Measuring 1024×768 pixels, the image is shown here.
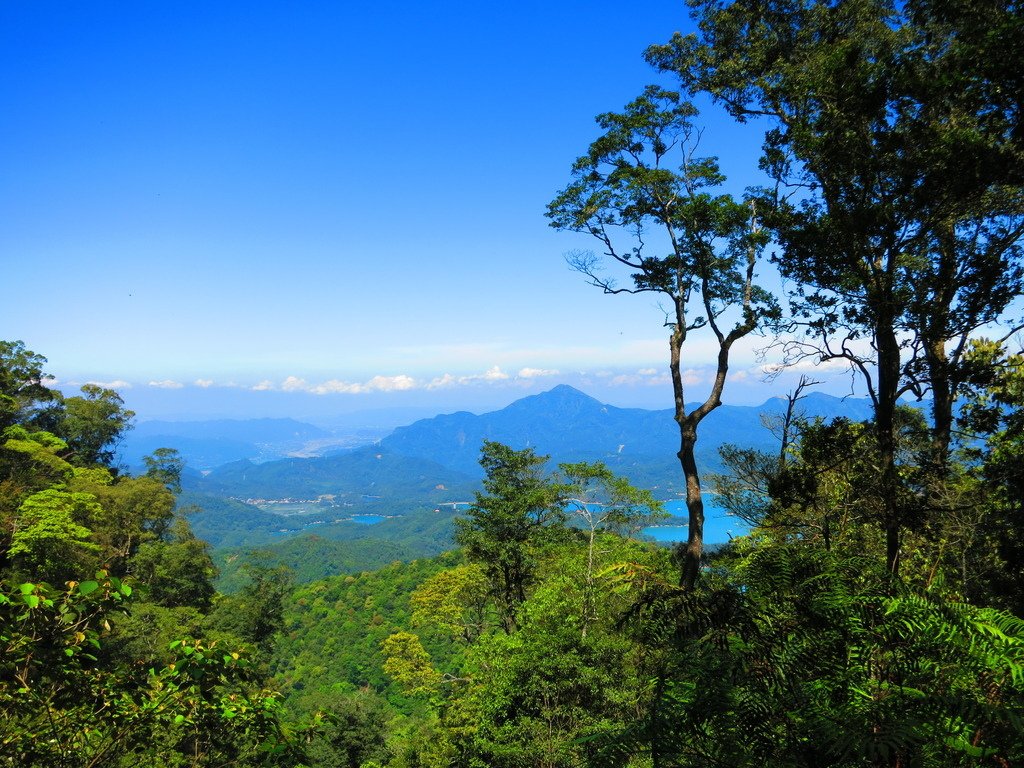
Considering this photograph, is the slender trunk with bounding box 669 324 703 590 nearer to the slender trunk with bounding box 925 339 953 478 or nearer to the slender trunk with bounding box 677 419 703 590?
the slender trunk with bounding box 677 419 703 590

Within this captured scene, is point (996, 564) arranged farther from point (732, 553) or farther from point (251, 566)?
point (251, 566)

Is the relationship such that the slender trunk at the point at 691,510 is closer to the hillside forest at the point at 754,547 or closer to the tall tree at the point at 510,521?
the hillside forest at the point at 754,547

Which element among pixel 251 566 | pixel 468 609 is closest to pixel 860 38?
pixel 468 609

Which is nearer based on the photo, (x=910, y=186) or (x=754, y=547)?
(x=910, y=186)

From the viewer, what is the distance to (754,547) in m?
9.39

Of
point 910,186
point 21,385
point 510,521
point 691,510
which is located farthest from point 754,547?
point 21,385

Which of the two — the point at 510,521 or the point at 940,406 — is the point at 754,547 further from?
the point at 510,521

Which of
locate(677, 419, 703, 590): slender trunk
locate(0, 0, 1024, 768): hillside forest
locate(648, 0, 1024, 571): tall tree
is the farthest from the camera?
locate(677, 419, 703, 590): slender trunk

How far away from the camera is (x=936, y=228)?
6934mm

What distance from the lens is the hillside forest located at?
2.47 m

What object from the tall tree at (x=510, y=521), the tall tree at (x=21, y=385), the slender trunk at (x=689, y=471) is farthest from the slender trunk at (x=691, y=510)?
the tall tree at (x=21, y=385)

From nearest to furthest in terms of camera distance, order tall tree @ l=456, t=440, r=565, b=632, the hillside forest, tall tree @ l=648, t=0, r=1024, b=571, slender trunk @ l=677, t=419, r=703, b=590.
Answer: the hillside forest
tall tree @ l=648, t=0, r=1024, b=571
slender trunk @ l=677, t=419, r=703, b=590
tall tree @ l=456, t=440, r=565, b=632

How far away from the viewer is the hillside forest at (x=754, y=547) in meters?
2.47

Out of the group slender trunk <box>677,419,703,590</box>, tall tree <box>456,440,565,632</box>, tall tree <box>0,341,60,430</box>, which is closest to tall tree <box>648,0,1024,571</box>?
slender trunk <box>677,419,703,590</box>
